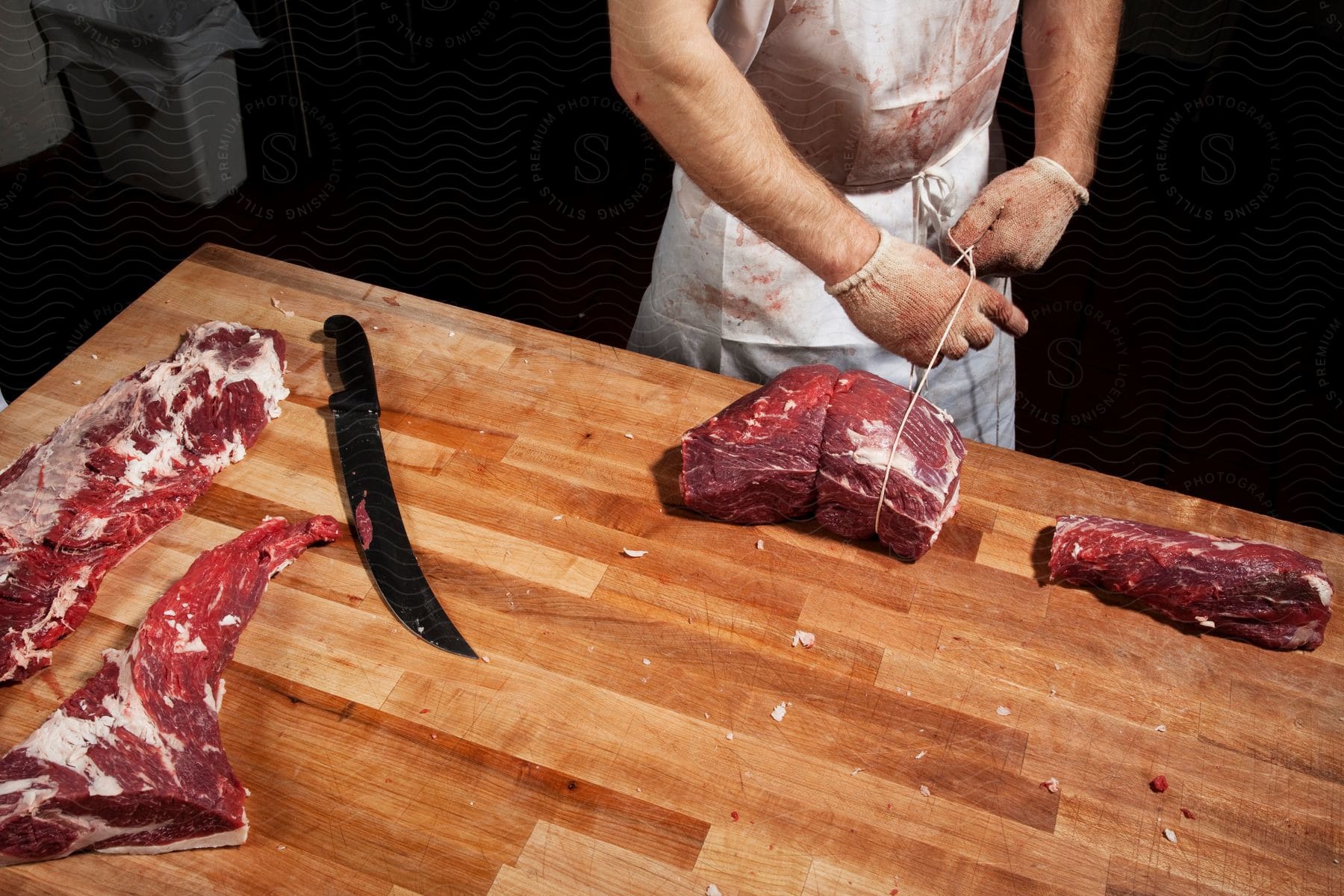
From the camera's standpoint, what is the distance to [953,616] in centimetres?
193

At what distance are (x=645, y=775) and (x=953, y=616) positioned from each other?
0.61m

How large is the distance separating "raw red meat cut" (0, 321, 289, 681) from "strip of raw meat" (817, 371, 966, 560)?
3.69 ft

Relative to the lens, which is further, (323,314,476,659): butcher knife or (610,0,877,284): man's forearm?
(323,314,476,659): butcher knife

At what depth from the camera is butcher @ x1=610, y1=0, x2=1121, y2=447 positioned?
187cm

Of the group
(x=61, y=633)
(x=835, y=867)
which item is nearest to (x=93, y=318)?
(x=61, y=633)

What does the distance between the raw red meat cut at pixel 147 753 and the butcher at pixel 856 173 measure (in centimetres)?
108

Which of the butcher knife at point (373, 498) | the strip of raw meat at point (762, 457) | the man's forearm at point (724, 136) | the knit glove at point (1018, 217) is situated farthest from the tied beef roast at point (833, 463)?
the butcher knife at point (373, 498)

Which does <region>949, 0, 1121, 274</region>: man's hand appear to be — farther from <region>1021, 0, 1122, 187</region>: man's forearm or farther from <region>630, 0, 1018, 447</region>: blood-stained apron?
<region>630, 0, 1018, 447</region>: blood-stained apron

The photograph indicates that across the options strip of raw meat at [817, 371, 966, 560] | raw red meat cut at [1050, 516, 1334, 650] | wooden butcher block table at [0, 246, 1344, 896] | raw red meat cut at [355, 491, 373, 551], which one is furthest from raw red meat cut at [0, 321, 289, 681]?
raw red meat cut at [1050, 516, 1334, 650]

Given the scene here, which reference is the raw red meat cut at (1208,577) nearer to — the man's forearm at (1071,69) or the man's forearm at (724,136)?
the man's forearm at (724,136)

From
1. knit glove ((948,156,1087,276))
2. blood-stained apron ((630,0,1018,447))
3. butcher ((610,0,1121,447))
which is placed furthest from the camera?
knit glove ((948,156,1087,276))

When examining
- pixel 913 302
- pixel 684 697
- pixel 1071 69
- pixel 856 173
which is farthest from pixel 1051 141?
pixel 684 697

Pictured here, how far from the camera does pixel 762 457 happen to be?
2.01m

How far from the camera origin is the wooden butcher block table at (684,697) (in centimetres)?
160
